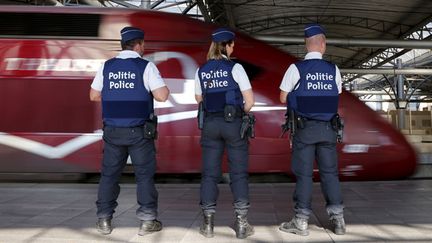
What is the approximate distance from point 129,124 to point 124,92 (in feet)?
0.91

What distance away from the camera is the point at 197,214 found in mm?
4887

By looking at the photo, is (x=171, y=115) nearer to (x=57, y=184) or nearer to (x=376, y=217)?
(x=57, y=184)

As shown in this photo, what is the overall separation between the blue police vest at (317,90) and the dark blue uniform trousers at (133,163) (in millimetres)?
1402

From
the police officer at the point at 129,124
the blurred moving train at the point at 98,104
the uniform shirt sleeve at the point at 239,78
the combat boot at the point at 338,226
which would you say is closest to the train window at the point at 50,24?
the blurred moving train at the point at 98,104

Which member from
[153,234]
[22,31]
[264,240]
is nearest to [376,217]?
[264,240]

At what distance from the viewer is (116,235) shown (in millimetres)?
3980

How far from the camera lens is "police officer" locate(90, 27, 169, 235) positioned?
3932mm

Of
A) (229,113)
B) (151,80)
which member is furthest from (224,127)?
(151,80)

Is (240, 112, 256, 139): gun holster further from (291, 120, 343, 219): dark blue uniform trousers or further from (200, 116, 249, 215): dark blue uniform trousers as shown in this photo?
(291, 120, 343, 219): dark blue uniform trousers

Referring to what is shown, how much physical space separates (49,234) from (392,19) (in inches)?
841

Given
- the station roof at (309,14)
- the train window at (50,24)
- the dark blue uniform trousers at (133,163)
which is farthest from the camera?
the station roof at (309,14)

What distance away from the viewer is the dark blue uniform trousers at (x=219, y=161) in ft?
12.8

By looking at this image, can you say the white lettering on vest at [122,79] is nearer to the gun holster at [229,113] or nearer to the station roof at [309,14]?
the gun holster at [229,113]

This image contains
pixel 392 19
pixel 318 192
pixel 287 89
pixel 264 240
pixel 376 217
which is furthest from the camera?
pixel 392 19
